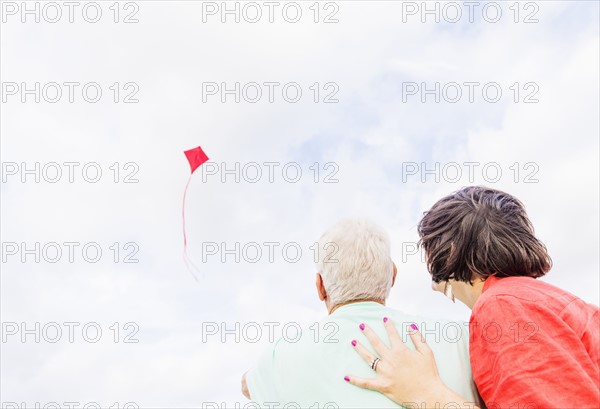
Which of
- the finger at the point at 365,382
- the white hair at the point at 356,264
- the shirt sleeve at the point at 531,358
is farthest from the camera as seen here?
the white hair at the point at 356,264

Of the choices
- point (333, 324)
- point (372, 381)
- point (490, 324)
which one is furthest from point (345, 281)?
point (490, 324)

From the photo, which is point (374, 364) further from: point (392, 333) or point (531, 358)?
point (531, 358)

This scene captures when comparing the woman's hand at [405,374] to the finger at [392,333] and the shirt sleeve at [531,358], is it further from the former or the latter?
the shirt sleeve at [531,358]

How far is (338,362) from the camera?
3.37 m

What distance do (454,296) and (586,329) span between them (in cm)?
76

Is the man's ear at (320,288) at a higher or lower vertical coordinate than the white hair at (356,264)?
lower

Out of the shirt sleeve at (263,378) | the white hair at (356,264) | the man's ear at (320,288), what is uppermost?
the white hair at (356,264)

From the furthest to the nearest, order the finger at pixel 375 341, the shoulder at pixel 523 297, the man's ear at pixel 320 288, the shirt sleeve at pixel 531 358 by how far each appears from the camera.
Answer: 1. the man's ear at pixel 320 288
2. the finger at pixel 375 341
3. the shoulder at pixel 523 297
4. the shirt sleeve at pixel 531 358

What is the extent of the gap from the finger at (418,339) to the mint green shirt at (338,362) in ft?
0.09

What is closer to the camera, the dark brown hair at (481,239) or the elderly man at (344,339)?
the elderly man at (344,339)

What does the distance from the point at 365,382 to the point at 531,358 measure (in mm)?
763

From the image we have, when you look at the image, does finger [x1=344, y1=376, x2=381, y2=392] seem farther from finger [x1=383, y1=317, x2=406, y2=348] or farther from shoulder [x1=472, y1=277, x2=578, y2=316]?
shoulder [x1=472, y1=277, x2=578, y2=316]

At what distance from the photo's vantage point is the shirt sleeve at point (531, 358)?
2.97 m

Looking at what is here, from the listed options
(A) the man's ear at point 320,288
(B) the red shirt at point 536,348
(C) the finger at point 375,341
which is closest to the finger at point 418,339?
(C) the finger at point 375,341
